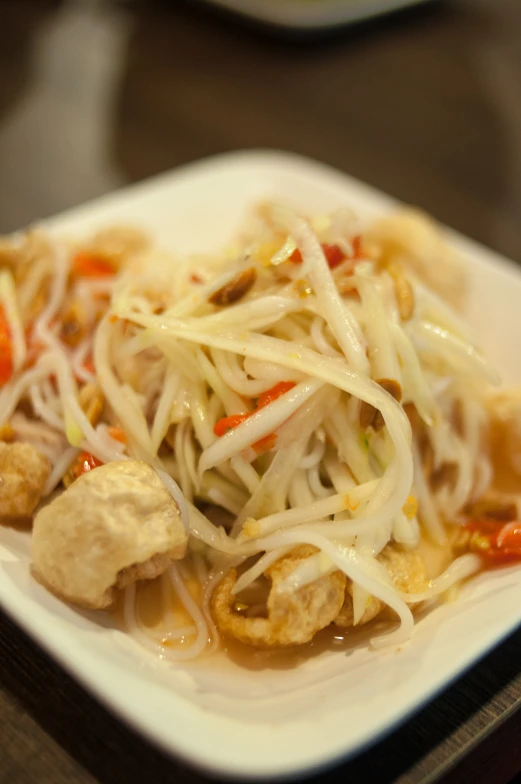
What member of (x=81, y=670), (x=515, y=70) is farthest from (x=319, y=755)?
(x=515, y=70)

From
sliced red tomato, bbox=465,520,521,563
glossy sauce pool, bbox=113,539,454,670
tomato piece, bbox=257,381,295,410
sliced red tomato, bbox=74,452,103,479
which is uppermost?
tomato piece, bbox=257,381,295,410

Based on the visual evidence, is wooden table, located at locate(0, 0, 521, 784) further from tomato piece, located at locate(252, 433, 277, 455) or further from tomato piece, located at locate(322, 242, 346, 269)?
tomato piece, located at locate(252, 433, 277, 455)

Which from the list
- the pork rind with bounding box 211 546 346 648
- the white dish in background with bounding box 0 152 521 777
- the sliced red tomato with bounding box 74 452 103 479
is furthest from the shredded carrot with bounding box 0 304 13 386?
the pork rind with bounding box 211 546 346 648

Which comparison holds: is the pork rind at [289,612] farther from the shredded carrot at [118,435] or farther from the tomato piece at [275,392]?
the shredded carrot at [118,435]

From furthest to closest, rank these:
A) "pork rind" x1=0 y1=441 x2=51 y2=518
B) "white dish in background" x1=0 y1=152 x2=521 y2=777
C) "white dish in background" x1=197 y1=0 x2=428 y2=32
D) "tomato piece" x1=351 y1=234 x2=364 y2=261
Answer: "white dish in background" x1=197 y1=0 x2=428 y2=32 < "tomato piece" x1=351 y1=234 x2=364 y2=261 < "pork rind" x1=0 y1=441 x2=51 y2=518 < "white dish in background" x1=0 y1=152 x2=521 y2=777

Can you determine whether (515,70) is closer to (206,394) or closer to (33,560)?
(206,394)

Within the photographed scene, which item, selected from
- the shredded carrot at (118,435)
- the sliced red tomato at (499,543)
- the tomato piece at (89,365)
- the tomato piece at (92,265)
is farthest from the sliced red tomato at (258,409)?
the tomato piece at (92,265)
